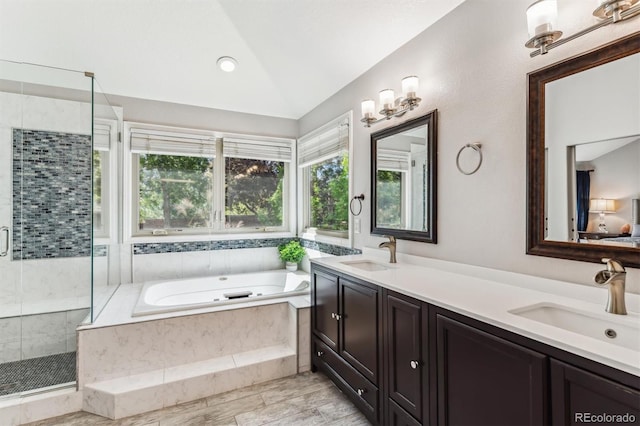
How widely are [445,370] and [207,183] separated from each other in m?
3.15

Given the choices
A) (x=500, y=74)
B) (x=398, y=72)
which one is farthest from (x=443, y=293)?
(x=398, y=72)

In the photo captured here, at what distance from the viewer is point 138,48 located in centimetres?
278

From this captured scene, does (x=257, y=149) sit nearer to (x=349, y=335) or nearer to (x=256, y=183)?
(x=256, y=183)

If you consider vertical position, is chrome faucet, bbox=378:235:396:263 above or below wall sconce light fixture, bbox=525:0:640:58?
below

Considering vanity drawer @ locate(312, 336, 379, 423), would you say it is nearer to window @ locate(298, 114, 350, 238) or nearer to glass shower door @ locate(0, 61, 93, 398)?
window @ locate(298, 114, 350, 238)

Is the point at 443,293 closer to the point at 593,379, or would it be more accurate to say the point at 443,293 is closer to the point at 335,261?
the point at 593,379

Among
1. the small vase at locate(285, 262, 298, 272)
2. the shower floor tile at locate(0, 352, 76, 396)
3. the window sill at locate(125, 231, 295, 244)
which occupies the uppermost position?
the window sill at locate(125, 231, 295, 244)

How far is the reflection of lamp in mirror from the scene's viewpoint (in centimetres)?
120

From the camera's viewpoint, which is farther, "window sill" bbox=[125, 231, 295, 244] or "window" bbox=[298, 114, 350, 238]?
"window sill" bbox=[125, 231, 295, 244]

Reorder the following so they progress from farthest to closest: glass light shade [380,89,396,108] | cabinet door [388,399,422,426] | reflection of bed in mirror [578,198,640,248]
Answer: glass light shade [380,89,396,108] < cabinet door [388,399,422,426] < reflection of bed in mirror [578,198,640,248]

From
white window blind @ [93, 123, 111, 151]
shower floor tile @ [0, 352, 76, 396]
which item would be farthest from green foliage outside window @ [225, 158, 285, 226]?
shower floor tile @ [0, 352, 76, 396]

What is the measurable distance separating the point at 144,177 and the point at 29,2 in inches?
63.5

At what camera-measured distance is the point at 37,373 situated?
86.0 inches

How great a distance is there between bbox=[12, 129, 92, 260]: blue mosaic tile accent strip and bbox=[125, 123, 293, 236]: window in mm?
717
